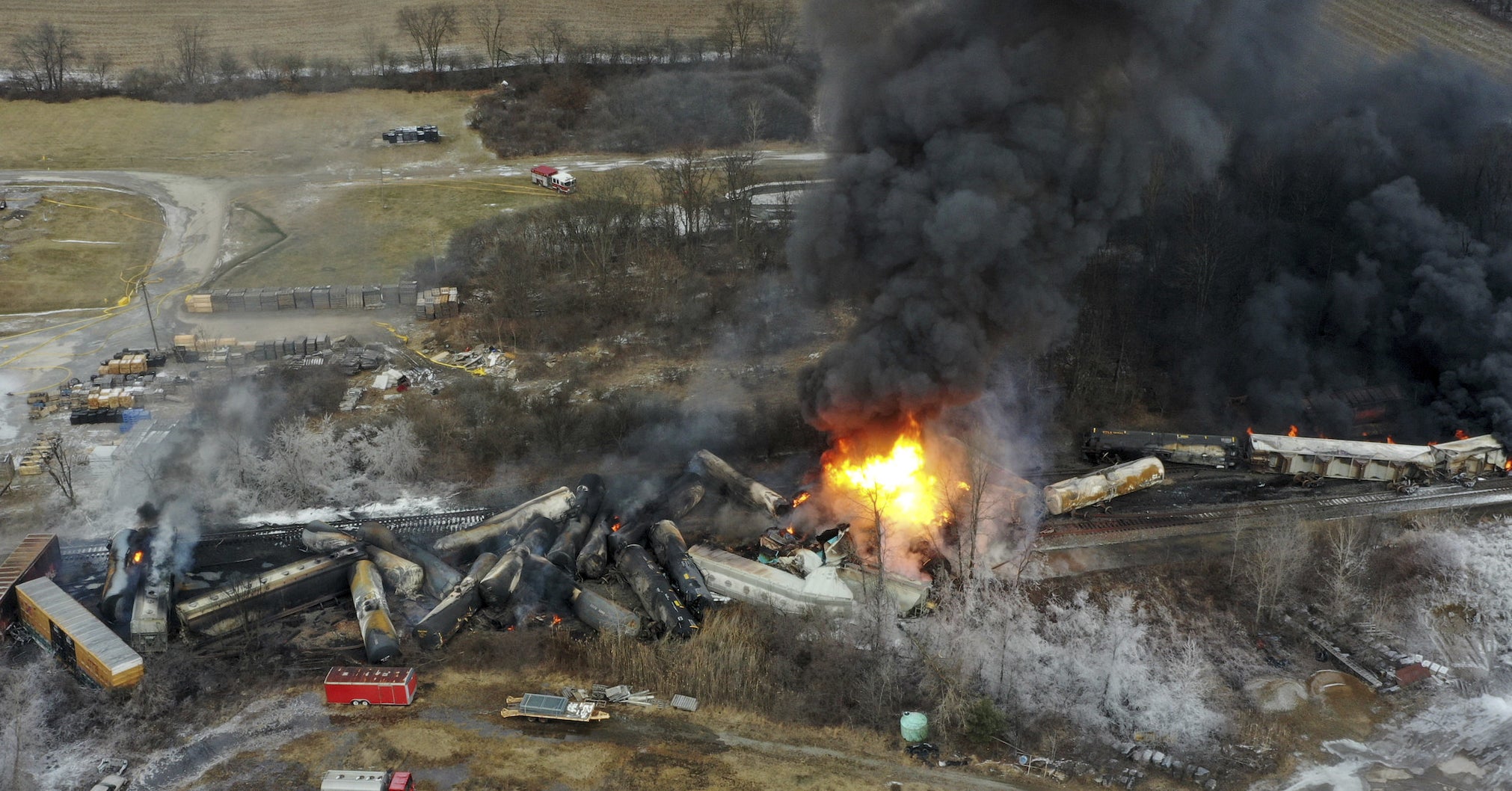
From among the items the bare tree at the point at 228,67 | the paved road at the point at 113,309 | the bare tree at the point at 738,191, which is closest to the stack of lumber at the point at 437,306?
the paved road at the point at 113,309

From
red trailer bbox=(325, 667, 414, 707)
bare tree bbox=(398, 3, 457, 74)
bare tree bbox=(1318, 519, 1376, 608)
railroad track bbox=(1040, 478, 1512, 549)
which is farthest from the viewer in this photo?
bare tree bbox=(398, 3, 457, 74)

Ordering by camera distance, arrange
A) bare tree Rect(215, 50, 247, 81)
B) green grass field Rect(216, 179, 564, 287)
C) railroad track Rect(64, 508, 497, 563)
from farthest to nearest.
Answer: bare tree Rect(215, 50, 247, 81) → green grass field Rect(216, 179, 564, 287) → railroad track Rect(64, 508, 497, 563)

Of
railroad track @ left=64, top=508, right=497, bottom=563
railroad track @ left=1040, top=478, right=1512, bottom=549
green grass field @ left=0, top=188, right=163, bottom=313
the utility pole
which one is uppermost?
green grass field @ left=0, top=188, right=163, bottom=313

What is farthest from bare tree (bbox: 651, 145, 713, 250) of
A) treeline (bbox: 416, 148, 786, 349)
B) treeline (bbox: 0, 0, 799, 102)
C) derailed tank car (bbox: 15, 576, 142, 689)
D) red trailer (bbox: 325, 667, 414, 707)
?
derailed tank car (bbox: 15, 576, 142, 689)

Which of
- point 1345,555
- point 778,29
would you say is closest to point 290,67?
point 778,29

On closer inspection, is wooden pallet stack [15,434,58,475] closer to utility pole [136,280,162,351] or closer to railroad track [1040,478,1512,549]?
utility pole [136,280,162,351]
